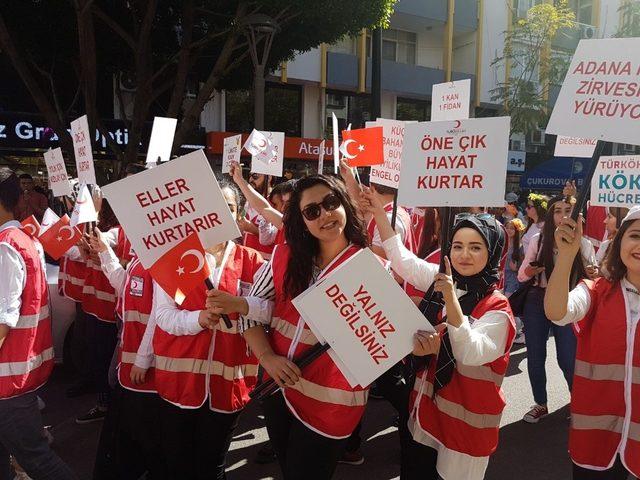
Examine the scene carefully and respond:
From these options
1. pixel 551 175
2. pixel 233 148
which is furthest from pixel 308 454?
pixel 551 175

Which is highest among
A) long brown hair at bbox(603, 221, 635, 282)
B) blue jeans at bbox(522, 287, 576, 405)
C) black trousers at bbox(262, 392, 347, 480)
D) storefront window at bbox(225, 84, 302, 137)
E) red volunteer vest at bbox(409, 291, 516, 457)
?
storefront window at bbox(225, 84, 302, 137)

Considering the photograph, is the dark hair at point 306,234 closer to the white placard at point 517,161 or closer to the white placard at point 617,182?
the white placard at point 617,182

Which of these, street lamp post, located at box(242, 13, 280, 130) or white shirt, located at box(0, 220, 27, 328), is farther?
street lamp post, located at box(242, 13, 280, 130)

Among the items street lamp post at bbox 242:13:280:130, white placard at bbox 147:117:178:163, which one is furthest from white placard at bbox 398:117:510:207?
street lamp post at bbox 242:13:280:130

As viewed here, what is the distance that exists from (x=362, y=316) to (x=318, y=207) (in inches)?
21.5

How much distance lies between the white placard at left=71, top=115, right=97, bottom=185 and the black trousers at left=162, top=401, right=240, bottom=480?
2.08 meters

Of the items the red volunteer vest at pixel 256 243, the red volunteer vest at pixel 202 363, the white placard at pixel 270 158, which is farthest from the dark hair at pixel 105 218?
the red volunteer vest at pixel 202 363

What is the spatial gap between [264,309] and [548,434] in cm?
304

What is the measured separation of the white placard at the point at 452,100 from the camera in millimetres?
4895

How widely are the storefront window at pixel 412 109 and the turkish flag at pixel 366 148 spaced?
16.1 meters

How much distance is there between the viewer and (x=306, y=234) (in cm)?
241

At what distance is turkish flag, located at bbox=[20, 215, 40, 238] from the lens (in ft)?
9.06

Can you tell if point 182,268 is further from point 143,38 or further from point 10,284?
point 143,38

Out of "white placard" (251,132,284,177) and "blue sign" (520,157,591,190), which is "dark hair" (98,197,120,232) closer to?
"white placard" (251,132,284,177)
